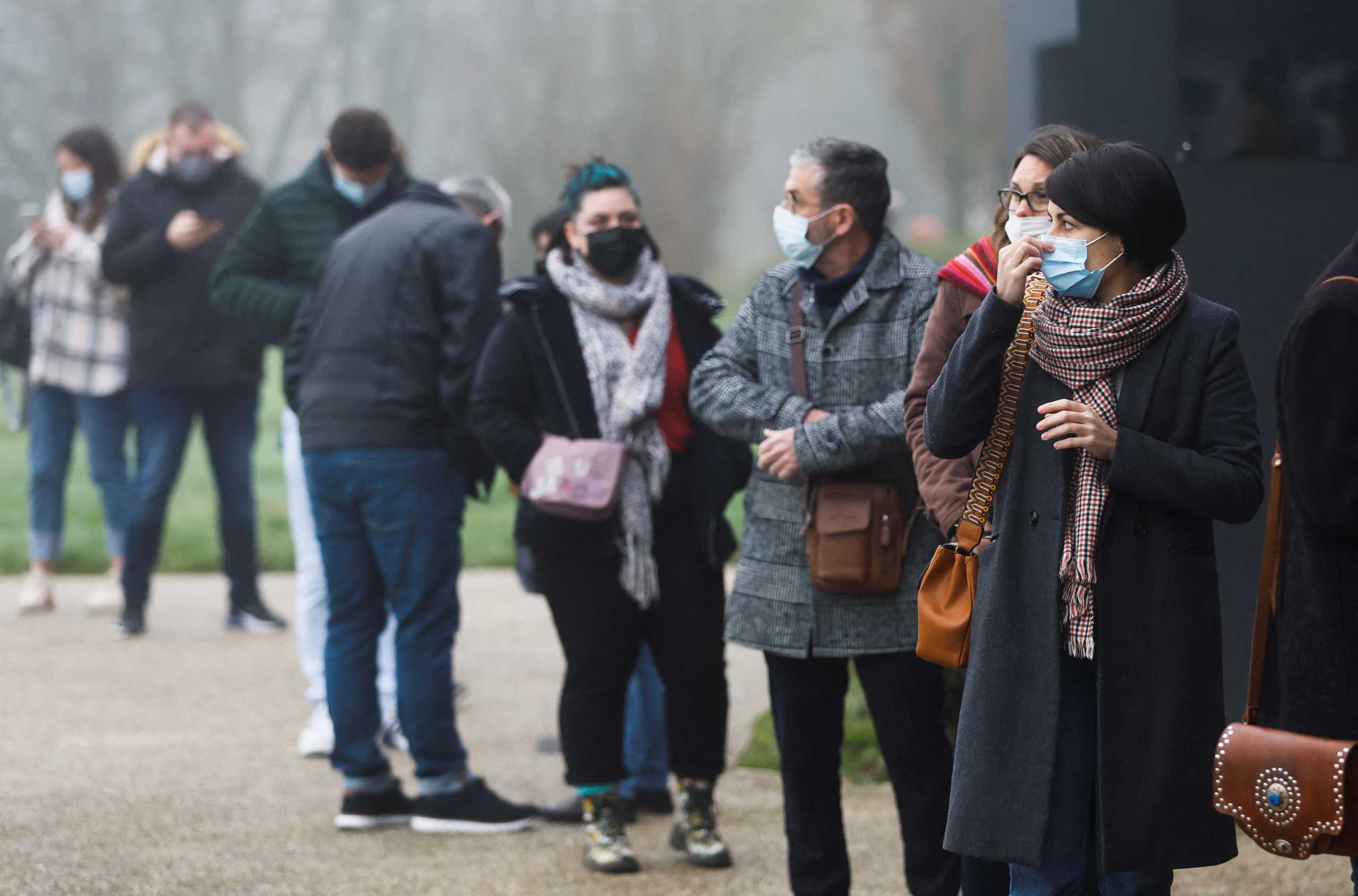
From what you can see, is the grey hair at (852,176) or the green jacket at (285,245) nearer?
the grey hair at (852,176)

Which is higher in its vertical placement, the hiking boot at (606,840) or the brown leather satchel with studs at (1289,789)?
the brown leather satchel with studs at (1289,789)

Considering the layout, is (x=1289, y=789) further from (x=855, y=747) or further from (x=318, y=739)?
(x=318, y=739)

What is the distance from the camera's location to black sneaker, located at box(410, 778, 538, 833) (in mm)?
4922

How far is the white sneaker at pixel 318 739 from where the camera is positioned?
5.88 meters

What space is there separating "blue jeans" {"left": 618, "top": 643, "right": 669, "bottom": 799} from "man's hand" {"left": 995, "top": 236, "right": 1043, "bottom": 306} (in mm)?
2450

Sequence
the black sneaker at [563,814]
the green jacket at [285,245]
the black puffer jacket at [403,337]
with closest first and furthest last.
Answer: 1. the black puffer jacket at [403,337]
2. the black sneaker at [563,814]
3. the green jacket at [285,245]

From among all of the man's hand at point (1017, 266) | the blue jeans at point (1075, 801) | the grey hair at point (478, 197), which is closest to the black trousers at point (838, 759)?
the blue jeans at point (1075, 801)

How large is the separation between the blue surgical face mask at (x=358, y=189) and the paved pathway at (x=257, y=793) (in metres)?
1.89

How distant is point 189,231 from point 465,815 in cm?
352

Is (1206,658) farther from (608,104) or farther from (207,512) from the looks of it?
(608,104)

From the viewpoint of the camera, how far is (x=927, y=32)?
12.9 metres

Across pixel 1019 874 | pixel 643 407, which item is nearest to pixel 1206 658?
pixel 1019 874

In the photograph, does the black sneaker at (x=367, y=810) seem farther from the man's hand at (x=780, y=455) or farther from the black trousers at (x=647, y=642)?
the man's hand at (x=780, y=455)

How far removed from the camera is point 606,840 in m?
4.51
